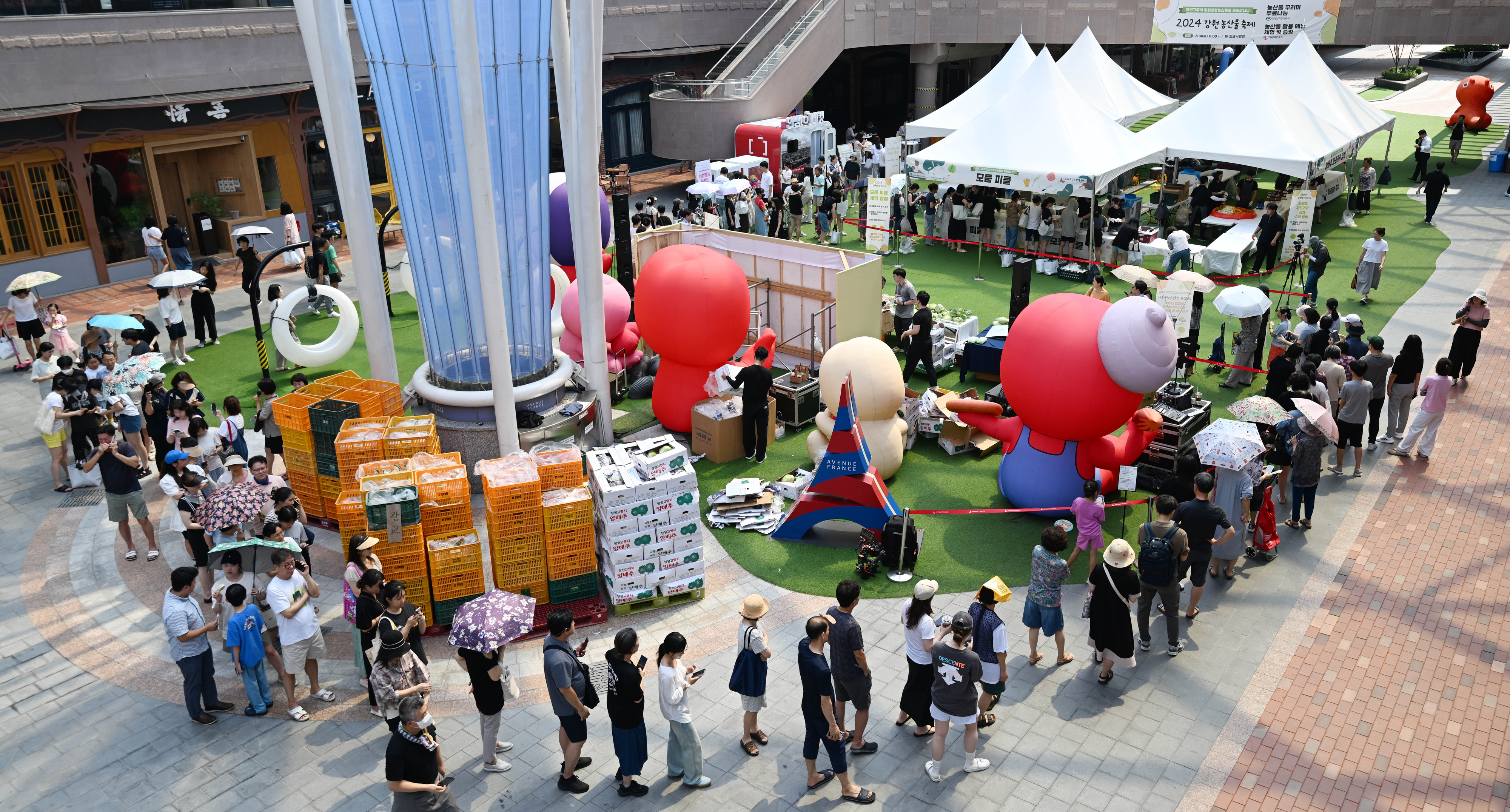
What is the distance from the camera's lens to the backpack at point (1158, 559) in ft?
30.1

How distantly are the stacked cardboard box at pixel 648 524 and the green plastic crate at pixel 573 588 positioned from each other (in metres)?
0.18

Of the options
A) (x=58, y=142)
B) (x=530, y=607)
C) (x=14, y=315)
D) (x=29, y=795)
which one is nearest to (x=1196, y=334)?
(x=530, y=607)

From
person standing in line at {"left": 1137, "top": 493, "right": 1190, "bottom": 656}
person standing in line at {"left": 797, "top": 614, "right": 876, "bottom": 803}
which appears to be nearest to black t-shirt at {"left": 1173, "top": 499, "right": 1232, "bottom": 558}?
person standing in line at {"left": 1137, "top": 493, "right": 1190, "bottom": 656}

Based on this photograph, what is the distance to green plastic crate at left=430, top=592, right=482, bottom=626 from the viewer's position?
984 centimetres

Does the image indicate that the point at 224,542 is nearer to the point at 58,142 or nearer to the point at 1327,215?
the point at 58,142

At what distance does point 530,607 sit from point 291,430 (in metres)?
5.40

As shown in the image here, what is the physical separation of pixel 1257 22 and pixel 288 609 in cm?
2978

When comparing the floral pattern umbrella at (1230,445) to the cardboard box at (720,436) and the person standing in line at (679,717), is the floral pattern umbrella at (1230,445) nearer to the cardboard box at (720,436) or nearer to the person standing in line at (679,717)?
the cardboard box at (720,436)

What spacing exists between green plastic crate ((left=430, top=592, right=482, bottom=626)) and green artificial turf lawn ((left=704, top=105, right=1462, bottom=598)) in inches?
113

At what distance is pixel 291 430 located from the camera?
11.9 meters

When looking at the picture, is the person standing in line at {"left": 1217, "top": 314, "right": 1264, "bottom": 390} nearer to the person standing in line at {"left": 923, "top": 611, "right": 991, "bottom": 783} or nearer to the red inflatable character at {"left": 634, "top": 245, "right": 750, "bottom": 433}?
the red inflatable character at {"left": 634, "top": 245, "right": 750, "bottom": 433}

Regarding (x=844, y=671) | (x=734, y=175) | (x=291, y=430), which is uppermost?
(x=734, y=175)

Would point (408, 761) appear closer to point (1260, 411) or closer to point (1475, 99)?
point (1260, 411)

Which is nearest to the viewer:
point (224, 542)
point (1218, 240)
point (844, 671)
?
point (844, 671)
